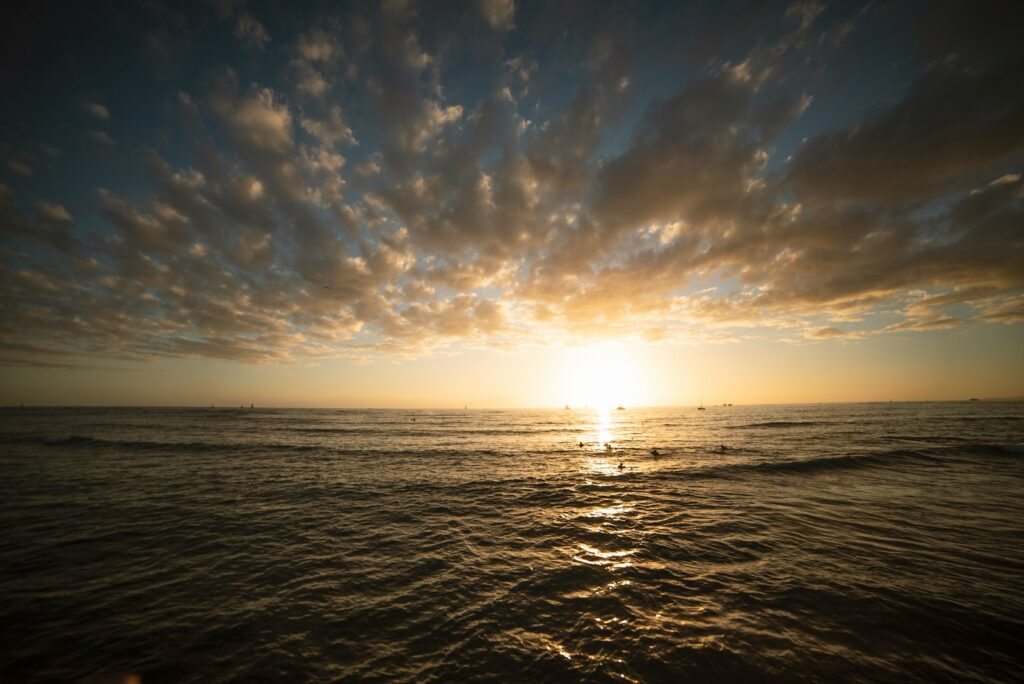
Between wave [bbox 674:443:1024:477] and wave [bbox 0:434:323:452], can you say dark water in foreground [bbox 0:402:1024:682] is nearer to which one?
wave [bbox 674:443:1024:477]

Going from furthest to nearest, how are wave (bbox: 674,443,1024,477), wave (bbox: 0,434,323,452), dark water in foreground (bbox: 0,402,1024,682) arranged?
wave (bbox: 0,434,323,452) < wave (bbox: 674,443,1024,477) < dark water in foreground (bbox: 0,402,1024,682)

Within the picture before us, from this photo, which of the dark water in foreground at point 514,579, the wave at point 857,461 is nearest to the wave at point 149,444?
the dark water in foreground at point 514,579

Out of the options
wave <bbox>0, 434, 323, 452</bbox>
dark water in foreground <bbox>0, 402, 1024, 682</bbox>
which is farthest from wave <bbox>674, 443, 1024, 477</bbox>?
wave <bbox>0, 434, 323, 452</bbox>

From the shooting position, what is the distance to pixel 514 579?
11.2m

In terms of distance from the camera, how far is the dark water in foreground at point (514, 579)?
763 cm

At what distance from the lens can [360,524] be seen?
1644cm

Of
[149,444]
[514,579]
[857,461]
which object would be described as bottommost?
[857,461]

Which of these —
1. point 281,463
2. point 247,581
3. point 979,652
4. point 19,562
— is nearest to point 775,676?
point 979,652

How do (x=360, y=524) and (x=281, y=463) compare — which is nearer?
(x=360, y=524)

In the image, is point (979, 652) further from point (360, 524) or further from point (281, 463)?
point (281, 463)

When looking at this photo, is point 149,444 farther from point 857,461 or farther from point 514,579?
point 857,461

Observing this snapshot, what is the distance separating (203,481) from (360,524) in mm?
16168

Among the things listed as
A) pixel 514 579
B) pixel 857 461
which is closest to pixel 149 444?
pixel 514 579

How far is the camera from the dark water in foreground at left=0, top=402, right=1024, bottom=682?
7633mm
